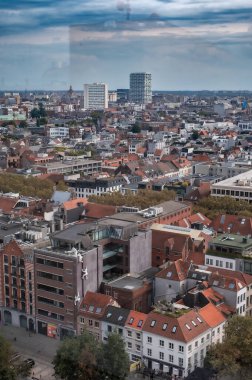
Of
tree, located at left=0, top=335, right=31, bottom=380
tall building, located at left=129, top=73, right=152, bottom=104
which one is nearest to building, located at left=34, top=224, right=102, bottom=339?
tree, located at left=0, top=335, right=31, bottom=380

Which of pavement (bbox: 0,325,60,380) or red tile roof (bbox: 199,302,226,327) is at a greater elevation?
red tile roof (bbox: 199,302,226,327)

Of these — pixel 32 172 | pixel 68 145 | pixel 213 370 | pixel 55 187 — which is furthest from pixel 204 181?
pixel 68 145

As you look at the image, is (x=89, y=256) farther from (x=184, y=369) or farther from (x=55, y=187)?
(x=55, y=187)

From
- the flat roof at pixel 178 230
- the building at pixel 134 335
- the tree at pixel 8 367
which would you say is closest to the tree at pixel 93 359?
the tree at pixel 8 367

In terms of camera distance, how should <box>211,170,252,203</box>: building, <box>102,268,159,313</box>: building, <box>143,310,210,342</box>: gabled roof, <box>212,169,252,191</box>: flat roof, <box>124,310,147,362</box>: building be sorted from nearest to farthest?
<box>143,310,210,342</box>: gabled roof, <box>124,310,147,362</box>: building, <box>102,268,159,313</box>: building, <box>211,170,252,203</box>: building, <box>212,169,252,191</box>: flat roof

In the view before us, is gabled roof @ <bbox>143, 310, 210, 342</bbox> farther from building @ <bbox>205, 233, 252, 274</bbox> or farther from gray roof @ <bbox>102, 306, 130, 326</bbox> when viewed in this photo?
building @ <bbox>205, 233, 252, 274</bbox>

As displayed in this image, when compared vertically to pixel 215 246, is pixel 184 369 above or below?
below
